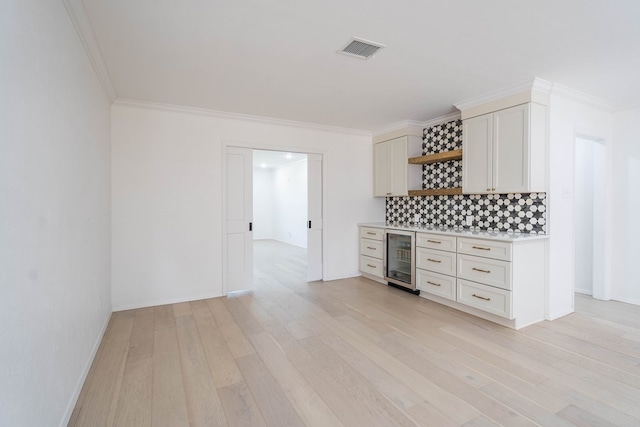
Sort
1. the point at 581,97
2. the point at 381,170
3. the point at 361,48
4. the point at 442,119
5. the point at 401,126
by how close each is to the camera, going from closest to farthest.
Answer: the point at 361,48 → the point at 581,97 → the point at 442,119 → the point at 401,126 → the point at 381,170

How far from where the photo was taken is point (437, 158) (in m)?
4.19

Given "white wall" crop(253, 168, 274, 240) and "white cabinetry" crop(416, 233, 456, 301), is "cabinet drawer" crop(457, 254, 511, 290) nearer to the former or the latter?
"white cabinetry" crop(416, 233, 456, 301)

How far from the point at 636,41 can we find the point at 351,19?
7.41ft

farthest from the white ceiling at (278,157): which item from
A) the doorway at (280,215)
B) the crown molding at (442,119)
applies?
the crown molding at (442,119)

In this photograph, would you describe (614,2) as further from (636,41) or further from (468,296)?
(468,296)

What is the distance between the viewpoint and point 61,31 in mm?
1797

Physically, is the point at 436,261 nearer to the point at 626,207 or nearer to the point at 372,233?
the point at 372,233

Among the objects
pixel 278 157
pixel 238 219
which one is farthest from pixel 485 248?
pixel 278 157

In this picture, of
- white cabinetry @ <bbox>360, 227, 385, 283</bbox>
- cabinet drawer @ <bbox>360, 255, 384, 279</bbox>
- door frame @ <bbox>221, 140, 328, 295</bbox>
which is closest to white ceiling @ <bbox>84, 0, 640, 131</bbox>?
door frame @ <bbox>221, 140, 328, 295</bbox>

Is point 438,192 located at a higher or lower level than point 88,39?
lower

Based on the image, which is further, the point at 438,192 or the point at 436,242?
the point at 438,192

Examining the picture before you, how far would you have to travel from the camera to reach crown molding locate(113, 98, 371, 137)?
365cm

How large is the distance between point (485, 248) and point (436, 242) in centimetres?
65

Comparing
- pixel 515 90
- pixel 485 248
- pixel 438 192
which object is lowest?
pixel 485 248
